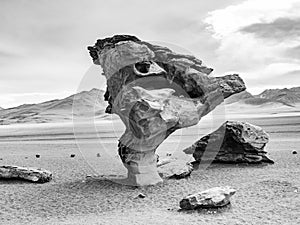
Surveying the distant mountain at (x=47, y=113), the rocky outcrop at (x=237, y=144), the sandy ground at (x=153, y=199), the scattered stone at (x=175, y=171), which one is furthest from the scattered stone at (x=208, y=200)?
the distant mountain at (x=47, y=113)

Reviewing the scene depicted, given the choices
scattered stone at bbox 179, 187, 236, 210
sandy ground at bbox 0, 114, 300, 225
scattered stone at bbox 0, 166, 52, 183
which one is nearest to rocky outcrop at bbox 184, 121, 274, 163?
sandy ground at bbox 0, 114, 300, 225

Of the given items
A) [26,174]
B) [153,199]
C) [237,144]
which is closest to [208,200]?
[153,199]

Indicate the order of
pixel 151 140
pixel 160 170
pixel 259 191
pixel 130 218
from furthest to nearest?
1. pixel 160 170
2. pixel 151 140
3. pixel 259 191
4. pixel 130 218

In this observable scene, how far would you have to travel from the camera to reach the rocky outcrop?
17656mm

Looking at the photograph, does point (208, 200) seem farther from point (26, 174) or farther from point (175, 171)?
Answer: point (26, 174)

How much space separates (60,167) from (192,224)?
36.1ft

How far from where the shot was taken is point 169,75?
14.4m

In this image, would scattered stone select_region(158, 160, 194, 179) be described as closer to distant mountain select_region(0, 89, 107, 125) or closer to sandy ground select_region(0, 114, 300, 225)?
sandy ground select_region(0, 114, 300, 225)

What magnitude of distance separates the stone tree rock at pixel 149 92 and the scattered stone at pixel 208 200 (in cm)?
326

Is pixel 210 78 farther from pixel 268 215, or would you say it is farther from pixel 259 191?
pixel 268 215

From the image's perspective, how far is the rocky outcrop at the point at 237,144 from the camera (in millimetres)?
17656

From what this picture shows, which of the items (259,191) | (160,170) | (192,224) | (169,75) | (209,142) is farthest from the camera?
(209,142)

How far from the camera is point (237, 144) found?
17812mm

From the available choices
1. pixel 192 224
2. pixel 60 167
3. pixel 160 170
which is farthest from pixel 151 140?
pixel 60 167
